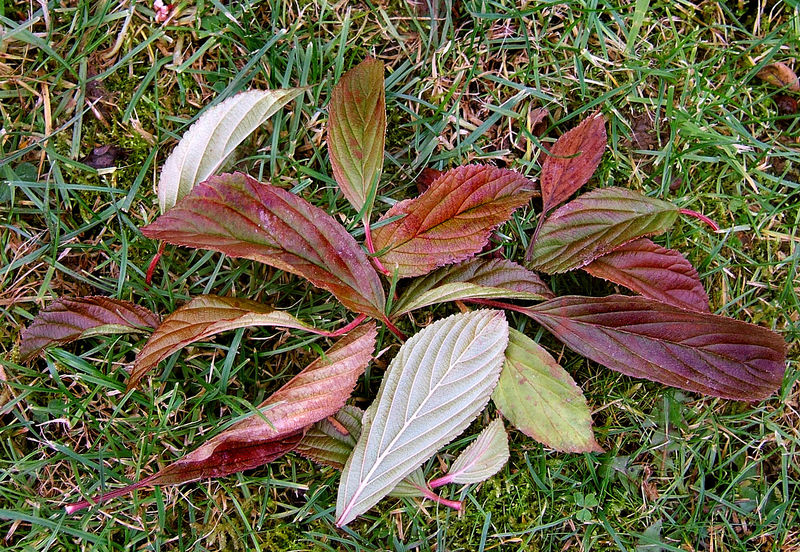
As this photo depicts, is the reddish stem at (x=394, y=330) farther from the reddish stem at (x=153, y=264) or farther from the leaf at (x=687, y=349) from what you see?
the reddish stem at (x=153, y=264)

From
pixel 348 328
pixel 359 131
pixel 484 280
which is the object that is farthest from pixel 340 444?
pixel 359 131

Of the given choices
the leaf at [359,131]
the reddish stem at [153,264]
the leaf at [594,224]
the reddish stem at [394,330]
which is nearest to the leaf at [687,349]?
the leaf at [594,224]

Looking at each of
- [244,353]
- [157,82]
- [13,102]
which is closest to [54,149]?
[13,102]

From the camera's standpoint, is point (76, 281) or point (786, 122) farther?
point (786, 122)

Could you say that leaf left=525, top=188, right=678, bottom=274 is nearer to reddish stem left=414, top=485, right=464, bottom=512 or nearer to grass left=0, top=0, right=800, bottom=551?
grass left=0, top=0, right=800, bottom=551

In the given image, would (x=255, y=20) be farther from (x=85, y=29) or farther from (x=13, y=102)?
(x=13, y=102)

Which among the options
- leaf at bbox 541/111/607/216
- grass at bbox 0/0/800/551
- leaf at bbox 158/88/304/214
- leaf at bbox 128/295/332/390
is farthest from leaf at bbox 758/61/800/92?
leaf at bbox 128/295/332/390
